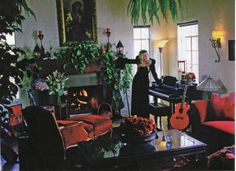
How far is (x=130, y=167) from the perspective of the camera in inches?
134

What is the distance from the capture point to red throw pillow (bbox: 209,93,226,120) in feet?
13.8

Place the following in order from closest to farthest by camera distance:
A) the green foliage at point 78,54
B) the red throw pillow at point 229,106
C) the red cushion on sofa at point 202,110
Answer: the red throw pillow at point 229,106, the red cushion on sofa at point 202,110, the green foliage at point 78,54

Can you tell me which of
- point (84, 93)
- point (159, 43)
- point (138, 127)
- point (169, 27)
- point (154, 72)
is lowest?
point (138, 127)

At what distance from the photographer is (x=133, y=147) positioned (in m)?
3.36

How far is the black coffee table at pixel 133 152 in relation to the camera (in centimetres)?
315

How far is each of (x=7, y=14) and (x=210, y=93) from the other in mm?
3493

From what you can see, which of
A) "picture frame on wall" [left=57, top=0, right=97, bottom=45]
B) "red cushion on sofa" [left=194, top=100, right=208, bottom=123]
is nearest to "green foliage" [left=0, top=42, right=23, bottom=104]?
"red cushion on sofa" [left=194, top=100, right=208, bottom=123]

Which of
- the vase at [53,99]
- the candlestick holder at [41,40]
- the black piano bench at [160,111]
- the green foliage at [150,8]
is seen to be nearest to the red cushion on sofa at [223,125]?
the black piano bench at [160,111]

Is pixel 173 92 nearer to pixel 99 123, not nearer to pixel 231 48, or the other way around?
pixel 231 48

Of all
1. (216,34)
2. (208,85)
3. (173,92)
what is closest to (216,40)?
(216,34)

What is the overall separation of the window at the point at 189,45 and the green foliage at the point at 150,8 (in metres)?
0.24

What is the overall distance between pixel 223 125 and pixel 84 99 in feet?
8.03

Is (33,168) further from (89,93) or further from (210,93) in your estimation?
(210,93)

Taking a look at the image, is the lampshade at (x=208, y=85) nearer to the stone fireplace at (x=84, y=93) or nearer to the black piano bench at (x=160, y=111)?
the black piano bench at (x=160, y=111)
